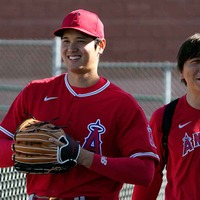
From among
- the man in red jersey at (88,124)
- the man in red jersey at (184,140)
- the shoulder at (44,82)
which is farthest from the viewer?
the man in red jersey at (184,140)

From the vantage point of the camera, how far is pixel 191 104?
4.33 metres

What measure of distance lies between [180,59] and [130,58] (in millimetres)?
13974

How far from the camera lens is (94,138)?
3807 mm

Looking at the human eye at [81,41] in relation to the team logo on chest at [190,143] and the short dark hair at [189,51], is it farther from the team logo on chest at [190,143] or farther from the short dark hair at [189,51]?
the team logo on chest at [190,143]

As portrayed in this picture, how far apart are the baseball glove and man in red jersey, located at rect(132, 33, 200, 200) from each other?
0.78 m

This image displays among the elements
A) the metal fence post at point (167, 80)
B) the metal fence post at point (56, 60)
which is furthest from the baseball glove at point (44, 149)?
the metal fence post at point (56, 60)

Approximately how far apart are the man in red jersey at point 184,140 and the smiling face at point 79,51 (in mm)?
615

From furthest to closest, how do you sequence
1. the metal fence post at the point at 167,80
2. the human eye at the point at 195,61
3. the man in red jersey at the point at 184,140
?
the metal fence post at the point at 167,80 < the human eye at the point at 195,61 < the man in red jersey at the point at 184,140

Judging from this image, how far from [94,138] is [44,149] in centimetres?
30

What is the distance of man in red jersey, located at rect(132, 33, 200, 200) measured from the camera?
13.6 ft

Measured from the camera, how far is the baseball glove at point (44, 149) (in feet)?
11.9

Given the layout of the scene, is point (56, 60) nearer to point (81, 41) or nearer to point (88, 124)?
point (81, 41)

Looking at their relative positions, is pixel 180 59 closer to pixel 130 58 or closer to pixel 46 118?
pixel 46 118

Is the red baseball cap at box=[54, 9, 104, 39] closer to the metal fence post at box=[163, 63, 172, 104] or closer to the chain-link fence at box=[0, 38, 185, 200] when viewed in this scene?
the metal fence post at box=[163, 63, 172, 104]
